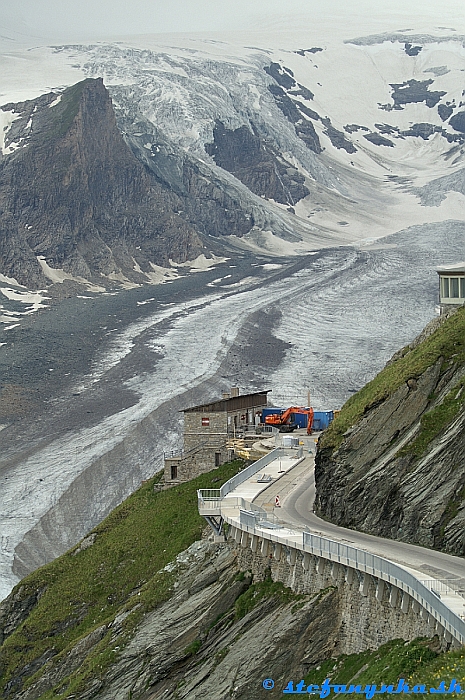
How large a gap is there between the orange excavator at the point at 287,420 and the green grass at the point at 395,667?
30.8m

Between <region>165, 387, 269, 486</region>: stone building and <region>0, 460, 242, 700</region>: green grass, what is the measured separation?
2.22m

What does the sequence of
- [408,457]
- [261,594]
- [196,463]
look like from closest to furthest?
[261,594], [408,457], [196,463]

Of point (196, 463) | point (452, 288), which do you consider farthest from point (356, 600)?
point (196, 463)

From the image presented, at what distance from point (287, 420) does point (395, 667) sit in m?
→ 37.5

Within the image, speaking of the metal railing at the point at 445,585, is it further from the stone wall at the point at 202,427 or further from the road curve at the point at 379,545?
the stone wall at the point at 202,427

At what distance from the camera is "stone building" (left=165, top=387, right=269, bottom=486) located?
178 feet

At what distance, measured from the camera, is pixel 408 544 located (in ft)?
115

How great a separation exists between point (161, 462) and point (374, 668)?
69027mm

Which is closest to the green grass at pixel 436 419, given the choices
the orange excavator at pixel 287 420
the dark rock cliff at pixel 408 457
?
the dark rock cliff at pixel 408 457

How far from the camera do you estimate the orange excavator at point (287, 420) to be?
63.3m

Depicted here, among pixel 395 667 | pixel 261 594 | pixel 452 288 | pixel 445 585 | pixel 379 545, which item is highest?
pixel 452 288

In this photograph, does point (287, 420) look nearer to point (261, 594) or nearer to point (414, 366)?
point (414, 366)

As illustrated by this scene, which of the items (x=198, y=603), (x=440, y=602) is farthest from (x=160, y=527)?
(x=440, y=602)

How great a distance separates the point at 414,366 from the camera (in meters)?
39.3
